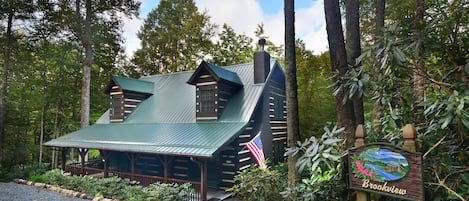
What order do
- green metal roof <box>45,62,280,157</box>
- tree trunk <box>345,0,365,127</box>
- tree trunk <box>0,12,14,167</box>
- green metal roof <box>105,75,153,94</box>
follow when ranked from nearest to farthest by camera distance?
1. tree trunk <box>345,0,365,127</box>
2. green metal roof <box>45,62,280,157</box>
3. tree trunk <box>0,12,14,167</box>
4. green metal roof <box>105,75,153,94</box>

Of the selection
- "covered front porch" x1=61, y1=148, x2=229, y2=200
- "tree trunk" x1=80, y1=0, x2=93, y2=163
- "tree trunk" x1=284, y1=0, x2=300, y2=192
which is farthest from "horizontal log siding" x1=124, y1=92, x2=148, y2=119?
"tree trunk" x1=284, y1=0, x2=300, y2=192

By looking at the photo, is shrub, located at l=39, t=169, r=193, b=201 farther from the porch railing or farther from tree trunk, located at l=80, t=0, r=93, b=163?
tree trunk, located at l=80, t=0, r=93, b=163

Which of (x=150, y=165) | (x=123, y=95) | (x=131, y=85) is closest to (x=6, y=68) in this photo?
(x=123, y=95)

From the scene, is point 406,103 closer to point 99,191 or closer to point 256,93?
point 256,93

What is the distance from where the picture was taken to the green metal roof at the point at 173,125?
805 cm

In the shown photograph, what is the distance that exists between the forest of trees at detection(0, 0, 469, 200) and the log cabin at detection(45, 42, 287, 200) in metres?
2.24

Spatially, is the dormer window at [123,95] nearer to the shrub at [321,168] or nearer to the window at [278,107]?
the window at [278,107]

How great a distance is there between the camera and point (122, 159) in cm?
1214

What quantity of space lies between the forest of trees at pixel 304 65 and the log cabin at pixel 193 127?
224 cm

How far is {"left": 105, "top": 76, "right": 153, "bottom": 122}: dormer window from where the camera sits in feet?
41.7

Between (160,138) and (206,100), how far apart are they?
8.11 ft

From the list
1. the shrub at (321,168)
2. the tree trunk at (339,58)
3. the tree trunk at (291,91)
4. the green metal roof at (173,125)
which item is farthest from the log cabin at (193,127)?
the tree trunk at (339,58)

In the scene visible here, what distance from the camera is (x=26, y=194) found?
29.7 feet

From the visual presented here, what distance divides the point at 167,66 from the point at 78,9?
817 centimetres
